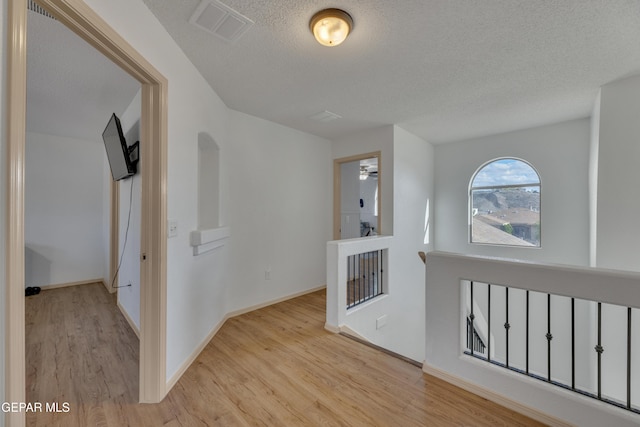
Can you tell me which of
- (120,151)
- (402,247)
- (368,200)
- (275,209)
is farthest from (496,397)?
(368,200)

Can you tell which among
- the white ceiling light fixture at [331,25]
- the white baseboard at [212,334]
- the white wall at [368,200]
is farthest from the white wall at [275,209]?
the white wall at [368,200]

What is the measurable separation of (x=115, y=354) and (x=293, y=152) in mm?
3030

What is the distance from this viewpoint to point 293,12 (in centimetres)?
156

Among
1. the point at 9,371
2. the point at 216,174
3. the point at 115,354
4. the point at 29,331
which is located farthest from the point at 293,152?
the point at 29,331

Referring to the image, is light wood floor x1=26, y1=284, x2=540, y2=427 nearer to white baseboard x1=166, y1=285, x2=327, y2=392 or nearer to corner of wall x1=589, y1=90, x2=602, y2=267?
white baseboard x1=166, y1=285, x2=327, y2=392

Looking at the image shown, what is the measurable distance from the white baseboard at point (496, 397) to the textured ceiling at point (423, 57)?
7.96ft

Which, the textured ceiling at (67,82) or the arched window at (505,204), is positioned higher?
the textured ceiling at (67,82)

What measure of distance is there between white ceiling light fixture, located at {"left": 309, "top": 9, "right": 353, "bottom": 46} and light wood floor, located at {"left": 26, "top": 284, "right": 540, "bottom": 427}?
238 cm

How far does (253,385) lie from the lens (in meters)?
1.82

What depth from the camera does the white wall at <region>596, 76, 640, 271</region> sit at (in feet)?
7.52

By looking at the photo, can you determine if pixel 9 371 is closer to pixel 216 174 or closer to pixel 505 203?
pixel 216 174

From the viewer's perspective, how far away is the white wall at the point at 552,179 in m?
3.51

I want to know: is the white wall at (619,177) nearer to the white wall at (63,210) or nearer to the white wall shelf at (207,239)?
the white wall shelf at (207,239)

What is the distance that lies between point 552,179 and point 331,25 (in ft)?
13.3
